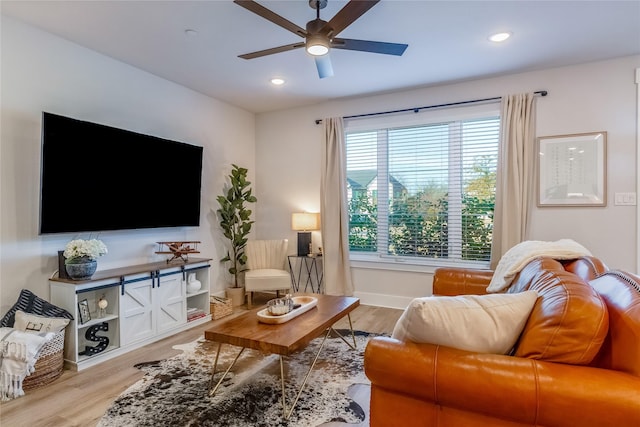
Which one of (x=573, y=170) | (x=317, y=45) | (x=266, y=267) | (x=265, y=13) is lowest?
(x=266, y=267)

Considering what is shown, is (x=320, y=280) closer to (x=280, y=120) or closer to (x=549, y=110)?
(x=280, y=120)

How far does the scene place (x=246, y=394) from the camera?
2.35 m

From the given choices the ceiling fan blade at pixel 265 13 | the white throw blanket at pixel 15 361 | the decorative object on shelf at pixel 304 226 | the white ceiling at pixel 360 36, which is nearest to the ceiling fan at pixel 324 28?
the ceiling fan blade at pixel 265 13

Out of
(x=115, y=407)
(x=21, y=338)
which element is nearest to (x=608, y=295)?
(x=115, y=407)

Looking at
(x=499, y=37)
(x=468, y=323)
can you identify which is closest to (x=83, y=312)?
(x=468, y=323)

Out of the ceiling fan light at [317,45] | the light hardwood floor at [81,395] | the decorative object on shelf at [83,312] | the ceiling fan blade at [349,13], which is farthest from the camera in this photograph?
the decorative object on shelf at [83,312]

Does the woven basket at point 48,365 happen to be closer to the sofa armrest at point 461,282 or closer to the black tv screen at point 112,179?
the black tv screen at point 112,179

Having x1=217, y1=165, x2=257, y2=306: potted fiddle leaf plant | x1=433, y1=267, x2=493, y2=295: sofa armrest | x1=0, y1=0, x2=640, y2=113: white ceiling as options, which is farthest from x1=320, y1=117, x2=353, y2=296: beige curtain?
x1=433, y1=267, x2=493, y2=295: sofa armrest

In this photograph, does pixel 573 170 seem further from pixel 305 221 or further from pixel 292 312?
pixel 292 312

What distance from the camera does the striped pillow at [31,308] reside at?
260 cm

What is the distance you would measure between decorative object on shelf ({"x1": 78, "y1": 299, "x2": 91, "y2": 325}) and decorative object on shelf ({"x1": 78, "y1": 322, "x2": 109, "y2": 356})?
4.6 inches

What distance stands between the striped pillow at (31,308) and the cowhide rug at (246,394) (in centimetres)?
75

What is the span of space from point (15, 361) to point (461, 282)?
129 inches

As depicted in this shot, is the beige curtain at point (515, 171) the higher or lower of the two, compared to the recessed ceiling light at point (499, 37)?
lower
